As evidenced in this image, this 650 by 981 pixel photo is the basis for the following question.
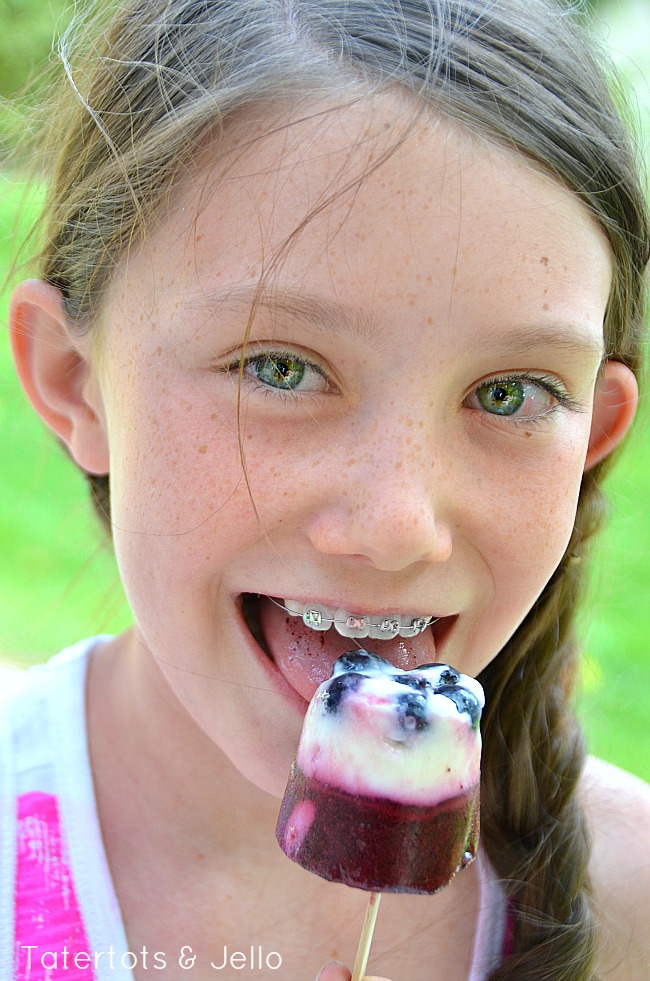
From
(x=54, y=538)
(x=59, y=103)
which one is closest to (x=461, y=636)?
(x=59, y=103)

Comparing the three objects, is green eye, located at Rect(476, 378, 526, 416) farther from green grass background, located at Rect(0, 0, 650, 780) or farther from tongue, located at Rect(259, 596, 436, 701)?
green grass background, located at Rect(0, 0, 650, 780)

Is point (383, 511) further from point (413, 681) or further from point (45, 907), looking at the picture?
point (45, 907)

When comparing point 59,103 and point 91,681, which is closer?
point 59,103

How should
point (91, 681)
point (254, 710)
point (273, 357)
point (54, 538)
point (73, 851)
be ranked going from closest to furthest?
point (273, 357), point (254, 710), point (73, 851), point (91, 681), point (54, 538)

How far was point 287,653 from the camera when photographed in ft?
6.17

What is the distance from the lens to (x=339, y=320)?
1.62 meters

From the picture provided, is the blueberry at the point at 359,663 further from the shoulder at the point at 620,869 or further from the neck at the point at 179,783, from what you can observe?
the shoulder at the point at 620,869

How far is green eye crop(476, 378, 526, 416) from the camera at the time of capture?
1.79 meters

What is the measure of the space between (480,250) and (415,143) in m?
0.20

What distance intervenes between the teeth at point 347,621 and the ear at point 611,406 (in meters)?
0.68

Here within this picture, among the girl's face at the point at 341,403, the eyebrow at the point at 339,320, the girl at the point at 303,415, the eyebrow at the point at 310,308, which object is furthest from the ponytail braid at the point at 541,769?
the eyebrow at the point at 310,308

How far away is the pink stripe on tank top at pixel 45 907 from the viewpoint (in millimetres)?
2012

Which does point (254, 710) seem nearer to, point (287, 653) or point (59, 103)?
point (287, 653)

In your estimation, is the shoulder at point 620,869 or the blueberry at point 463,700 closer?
the blueberry at point 463,700
